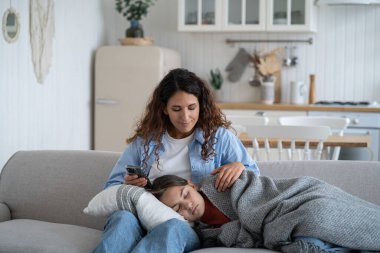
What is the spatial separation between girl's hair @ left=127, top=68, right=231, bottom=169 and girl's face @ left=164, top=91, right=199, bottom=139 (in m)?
0.03

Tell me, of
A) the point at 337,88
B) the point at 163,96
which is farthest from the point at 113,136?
the point at 163,96

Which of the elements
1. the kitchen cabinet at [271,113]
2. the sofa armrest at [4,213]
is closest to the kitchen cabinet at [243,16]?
the kitchen cabinet at [271,113]

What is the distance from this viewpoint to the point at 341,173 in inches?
115

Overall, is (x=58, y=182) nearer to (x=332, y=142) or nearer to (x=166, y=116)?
(x=166, y=116)

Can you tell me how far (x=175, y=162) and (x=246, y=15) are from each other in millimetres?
3476

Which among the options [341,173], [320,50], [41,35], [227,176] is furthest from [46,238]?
[320,50]

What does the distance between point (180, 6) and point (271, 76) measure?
1.04m

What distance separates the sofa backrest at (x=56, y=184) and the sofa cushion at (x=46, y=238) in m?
0.20

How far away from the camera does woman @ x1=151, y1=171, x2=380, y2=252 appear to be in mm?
2406

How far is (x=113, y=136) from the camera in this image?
6090mm

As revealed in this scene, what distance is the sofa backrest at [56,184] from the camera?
3133 mm

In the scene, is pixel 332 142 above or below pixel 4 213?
above

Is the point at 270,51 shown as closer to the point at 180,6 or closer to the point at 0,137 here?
the point at 180,6

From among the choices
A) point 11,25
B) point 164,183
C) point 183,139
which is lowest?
point 164,183
